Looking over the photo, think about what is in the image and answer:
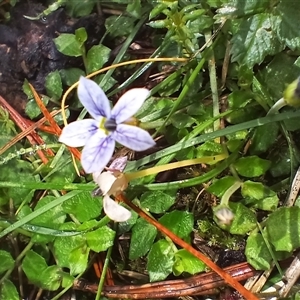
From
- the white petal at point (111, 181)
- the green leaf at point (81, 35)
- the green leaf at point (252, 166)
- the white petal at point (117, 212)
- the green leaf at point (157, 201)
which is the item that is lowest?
the green leaf at point (157, 201)

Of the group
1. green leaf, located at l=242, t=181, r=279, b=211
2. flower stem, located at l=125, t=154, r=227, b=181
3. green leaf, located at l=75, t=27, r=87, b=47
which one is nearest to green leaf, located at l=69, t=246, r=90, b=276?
flower stem, located at l=125, t=154, r=227, b=181

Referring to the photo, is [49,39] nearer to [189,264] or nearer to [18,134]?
[18,134]

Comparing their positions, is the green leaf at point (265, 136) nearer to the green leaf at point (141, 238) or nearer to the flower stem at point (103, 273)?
the green leaf at point (141, 238)

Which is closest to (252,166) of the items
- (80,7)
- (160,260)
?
(160,260)

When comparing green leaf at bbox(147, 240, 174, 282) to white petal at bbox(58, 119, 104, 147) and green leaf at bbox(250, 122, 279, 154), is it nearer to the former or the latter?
green leaf at bbox(250, 122, 279, 154)

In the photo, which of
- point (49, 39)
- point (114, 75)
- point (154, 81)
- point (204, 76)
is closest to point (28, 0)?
point (49, 39)

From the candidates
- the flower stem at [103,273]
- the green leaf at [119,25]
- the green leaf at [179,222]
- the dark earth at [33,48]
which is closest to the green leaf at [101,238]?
the flower stem at [103,273]
